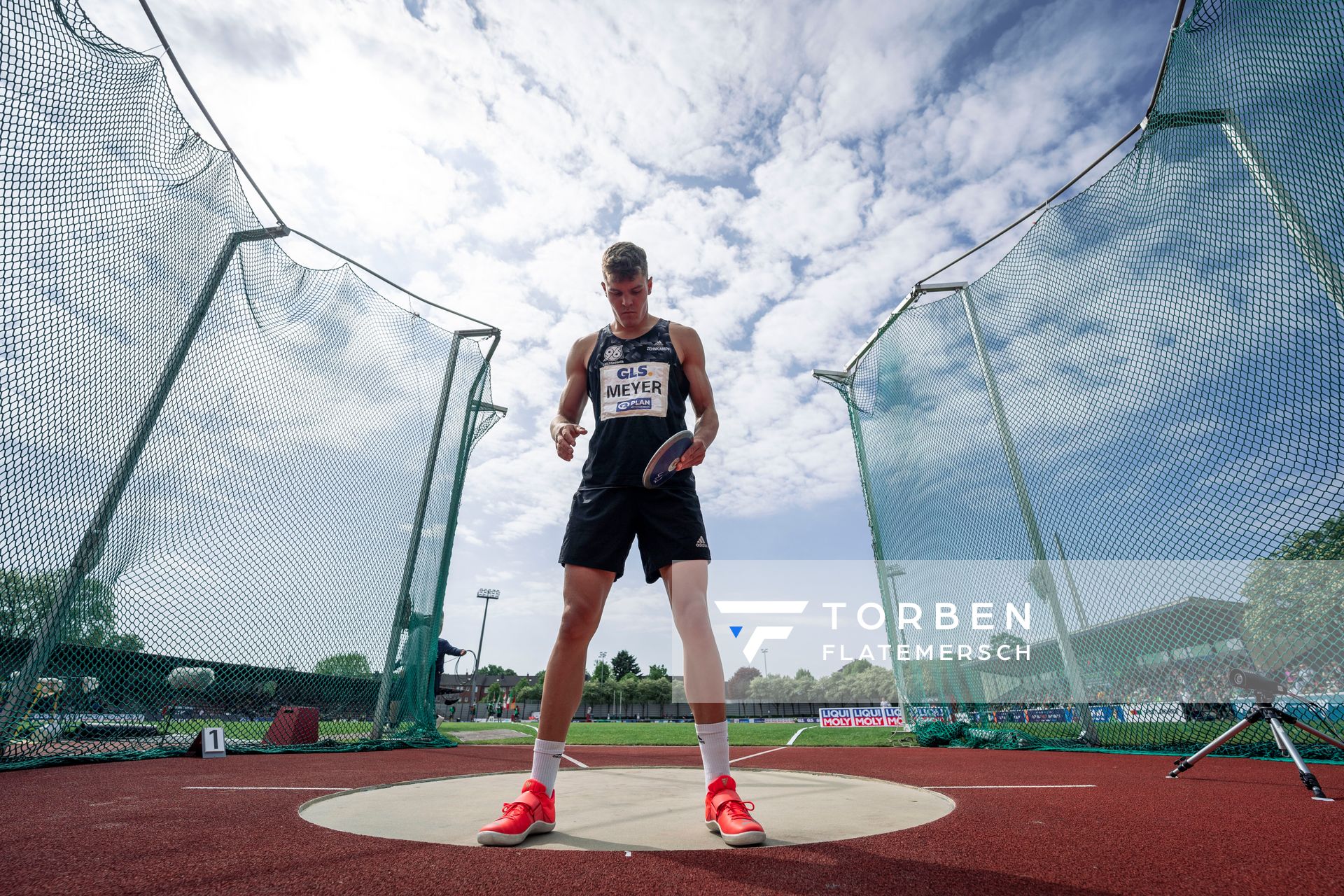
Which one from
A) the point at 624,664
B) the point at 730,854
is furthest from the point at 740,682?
the point at 624,664

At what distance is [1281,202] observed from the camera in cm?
401

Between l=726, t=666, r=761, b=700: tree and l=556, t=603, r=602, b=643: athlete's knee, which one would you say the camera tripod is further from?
l=726, t=666, r=761, b=700: tree

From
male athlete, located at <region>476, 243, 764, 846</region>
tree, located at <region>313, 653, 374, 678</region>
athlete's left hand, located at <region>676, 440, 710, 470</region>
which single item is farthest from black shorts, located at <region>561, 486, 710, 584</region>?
tree, located at <region>313, 653, 374, 678</region>

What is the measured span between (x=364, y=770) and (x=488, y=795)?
2070 millimetres

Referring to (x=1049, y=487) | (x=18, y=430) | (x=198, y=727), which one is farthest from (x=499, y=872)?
(x=1049, y=487)

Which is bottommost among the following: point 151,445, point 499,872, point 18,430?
point 499,872

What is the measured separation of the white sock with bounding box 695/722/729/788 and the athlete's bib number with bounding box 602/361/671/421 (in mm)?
1173

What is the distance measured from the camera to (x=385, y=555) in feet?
23.0

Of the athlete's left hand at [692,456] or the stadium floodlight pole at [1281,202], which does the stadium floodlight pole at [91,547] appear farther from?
the stadium floodlight pole at [1281,202]

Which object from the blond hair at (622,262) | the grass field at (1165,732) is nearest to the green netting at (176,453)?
the blond hair at (622,262)

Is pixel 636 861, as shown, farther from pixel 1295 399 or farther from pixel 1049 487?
pixel 1049 487

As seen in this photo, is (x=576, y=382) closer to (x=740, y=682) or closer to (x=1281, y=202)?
(x=1281, y=202)

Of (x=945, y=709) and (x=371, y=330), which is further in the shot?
(x=945, y=709)

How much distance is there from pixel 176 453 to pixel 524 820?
15.0 feet
